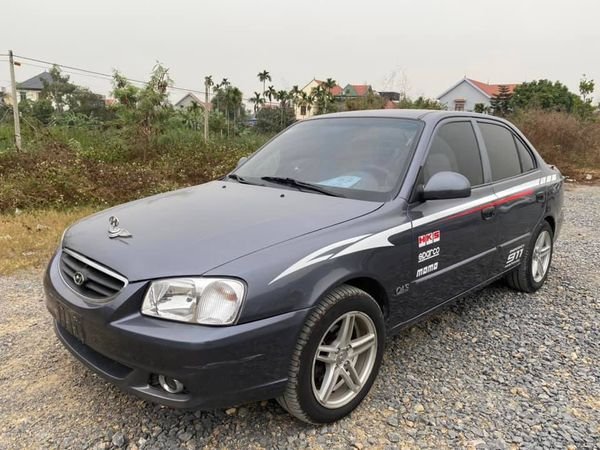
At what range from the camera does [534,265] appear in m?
4.34

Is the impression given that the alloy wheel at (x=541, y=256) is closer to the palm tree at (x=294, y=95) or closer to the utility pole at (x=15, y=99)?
the utility pole at (x=15, y=99)

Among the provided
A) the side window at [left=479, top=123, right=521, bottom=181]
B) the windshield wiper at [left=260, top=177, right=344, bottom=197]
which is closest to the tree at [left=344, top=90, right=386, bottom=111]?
the side window at [left=479, top=123, right=521, bottom=181]

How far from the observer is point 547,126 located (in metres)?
15.7

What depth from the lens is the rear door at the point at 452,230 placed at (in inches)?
113

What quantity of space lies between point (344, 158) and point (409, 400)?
156cm

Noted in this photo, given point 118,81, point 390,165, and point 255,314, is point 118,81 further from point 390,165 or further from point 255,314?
point 255,314

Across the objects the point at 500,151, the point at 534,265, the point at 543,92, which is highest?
the point at 543,92

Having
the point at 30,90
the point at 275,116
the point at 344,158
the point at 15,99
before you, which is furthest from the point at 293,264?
the point at 30,90

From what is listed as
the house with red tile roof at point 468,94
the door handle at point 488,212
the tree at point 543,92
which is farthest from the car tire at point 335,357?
the house with red tile roof at point 468,94

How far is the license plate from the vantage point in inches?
89.7

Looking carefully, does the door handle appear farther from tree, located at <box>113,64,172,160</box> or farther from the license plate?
tree, located at <box>113,64,172,160</box>

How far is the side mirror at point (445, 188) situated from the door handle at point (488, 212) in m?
0.60

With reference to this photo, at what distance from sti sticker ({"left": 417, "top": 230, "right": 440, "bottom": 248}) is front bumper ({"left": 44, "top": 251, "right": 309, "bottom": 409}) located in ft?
3.30

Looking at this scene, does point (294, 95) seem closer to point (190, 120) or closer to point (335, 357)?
point (190, 120)
